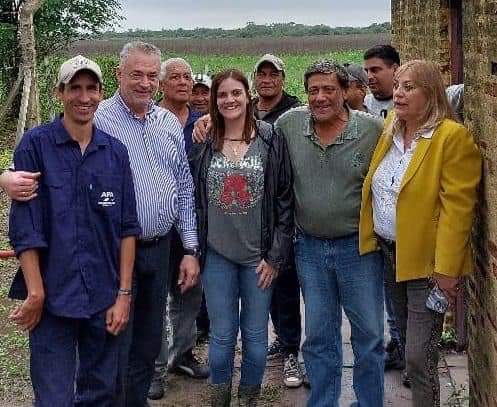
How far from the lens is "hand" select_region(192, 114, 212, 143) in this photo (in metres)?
4.17

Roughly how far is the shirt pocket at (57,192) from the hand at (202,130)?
1017 millimetres

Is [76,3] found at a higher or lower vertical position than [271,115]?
higher

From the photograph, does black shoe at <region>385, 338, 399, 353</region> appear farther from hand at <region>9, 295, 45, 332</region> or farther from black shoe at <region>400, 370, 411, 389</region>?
hand at <region>9, 295, 45, 332</region>

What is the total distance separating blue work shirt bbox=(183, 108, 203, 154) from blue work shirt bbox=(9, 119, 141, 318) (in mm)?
1080

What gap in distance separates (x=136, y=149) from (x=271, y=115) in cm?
142

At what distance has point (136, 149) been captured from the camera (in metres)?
3.89

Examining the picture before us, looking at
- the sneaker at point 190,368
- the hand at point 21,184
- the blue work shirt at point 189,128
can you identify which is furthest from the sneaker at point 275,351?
the hand at point 21,184

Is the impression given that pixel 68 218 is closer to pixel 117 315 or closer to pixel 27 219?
pixel 27 219

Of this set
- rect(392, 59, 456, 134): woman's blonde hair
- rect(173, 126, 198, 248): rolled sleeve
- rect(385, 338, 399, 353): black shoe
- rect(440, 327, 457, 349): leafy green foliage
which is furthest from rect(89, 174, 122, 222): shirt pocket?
rect(440, 327, 457, 349): leafy green foliage

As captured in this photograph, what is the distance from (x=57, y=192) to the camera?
3.33m

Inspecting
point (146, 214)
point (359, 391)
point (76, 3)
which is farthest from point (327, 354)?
point (76, 3)

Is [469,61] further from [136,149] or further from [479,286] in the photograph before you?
[136,149]

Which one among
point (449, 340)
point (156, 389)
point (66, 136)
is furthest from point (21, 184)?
point (449, 340)

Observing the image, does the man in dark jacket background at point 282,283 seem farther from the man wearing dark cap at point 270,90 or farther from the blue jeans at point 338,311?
the blue jeans at point 338,311
